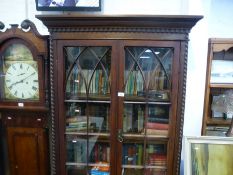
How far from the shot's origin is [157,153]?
1.58 metres

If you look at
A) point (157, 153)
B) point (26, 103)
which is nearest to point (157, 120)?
point (157, 153)

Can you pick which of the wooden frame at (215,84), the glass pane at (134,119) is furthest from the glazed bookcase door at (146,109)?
the wooden frame at (215,84)

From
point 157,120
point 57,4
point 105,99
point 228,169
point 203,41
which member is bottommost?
point 228,169

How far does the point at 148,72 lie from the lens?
151cm

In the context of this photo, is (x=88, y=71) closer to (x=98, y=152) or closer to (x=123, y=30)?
(x=123, y=30)

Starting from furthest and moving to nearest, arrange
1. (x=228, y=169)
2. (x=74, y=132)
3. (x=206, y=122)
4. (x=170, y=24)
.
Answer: (x=206, y=122) < (x=74, y=132) < (x=228, y=169) < (x=170, y=24)

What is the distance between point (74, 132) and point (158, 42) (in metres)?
0.89

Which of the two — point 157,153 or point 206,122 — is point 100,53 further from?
point 206,122

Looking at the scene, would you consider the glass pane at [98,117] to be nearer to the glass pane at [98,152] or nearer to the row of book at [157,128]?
the glass pane at [98,152]

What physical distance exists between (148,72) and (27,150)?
1.17 metres

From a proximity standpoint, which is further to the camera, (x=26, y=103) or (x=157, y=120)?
(x=26, y=103)

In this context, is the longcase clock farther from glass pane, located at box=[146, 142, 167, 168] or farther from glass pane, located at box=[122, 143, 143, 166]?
glass pane, located at box=[146, 142, 167, 168]

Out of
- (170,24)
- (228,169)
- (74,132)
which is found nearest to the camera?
(170,24)

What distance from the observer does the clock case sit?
1.57 meters
